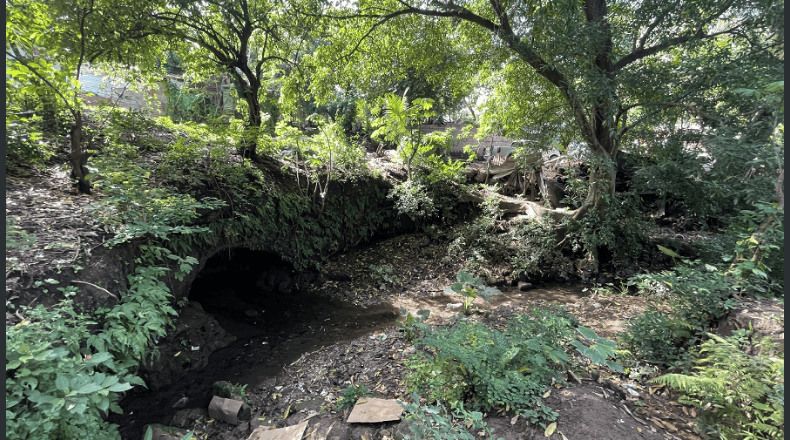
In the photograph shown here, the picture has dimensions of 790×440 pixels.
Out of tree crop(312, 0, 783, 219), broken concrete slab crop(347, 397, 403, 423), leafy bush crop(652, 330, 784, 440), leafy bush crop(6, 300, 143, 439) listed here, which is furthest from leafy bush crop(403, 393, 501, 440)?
tree crop(312, 0, 783, 219)

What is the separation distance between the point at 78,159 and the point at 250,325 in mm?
3355

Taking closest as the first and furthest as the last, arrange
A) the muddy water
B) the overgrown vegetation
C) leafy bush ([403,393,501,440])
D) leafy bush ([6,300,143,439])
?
leafy bush ([6,300,143,439]) → leafy bush ([403,393,501,440]) → the overgrown vegetation → the muddy water

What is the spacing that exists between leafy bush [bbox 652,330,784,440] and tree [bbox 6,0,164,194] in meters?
6.33

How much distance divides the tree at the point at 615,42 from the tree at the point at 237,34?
1090 mm

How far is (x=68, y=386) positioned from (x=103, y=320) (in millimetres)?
1323

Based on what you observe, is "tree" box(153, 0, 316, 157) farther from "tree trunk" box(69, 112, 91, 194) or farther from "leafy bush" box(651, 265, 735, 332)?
"leafy bush" box(651, 265, 735, 332)

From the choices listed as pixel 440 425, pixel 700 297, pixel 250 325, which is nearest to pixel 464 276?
pixel 700 297

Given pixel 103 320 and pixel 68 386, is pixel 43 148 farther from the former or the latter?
pixel 68 386

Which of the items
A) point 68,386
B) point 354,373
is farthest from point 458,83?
point 68,386

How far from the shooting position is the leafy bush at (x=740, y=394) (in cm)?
229

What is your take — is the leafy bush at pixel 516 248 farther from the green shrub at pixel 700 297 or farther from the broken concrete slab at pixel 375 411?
the broken concrete slab at pixel 375 411

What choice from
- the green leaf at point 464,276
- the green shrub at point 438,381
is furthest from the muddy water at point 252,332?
the green shrub at point 438,381

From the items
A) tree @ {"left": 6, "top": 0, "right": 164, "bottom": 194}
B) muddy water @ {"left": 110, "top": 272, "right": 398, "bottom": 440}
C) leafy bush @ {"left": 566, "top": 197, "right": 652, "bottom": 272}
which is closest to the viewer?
tree @ {"left": 6, "top": 0, "right": 164, "bottom": 194}

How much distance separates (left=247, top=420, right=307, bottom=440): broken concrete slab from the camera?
2.93 metres
